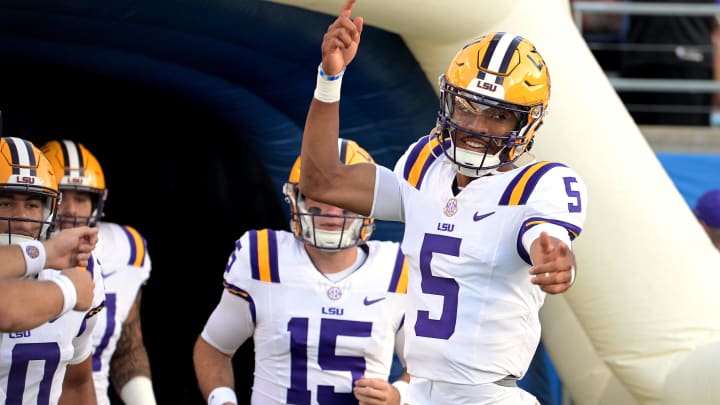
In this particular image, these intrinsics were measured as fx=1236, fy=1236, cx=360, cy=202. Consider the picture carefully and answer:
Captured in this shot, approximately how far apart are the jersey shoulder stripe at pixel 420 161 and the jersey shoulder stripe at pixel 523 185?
0.80 ft

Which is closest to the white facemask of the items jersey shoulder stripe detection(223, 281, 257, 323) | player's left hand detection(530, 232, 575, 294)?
player's left hand detection(530, 232, 575, 294)

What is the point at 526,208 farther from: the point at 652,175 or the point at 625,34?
the point at 625,34

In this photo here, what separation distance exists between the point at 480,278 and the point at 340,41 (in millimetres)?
642

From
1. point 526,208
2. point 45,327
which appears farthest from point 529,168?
point 45,327

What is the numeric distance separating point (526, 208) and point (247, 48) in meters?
2.00

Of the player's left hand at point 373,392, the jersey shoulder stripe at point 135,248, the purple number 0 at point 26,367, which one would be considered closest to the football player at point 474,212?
the player's left hand at point 373,392

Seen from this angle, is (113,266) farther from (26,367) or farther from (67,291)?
(67,291)

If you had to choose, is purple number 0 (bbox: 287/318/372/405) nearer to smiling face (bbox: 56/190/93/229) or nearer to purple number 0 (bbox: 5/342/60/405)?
purple number 0 (bbox: 5/342/60/405)

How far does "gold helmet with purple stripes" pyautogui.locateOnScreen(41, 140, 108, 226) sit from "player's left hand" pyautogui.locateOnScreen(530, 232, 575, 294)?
7.74 ft

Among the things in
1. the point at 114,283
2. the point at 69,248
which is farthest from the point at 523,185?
the point at 114,283

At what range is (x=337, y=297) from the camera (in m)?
3.78

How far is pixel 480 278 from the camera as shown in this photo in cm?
289

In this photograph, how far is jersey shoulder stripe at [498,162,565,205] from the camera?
9.37ft

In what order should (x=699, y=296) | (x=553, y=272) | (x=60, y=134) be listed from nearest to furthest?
(x=553, y=272), (x=699, y=296), (x=60, y=134)
